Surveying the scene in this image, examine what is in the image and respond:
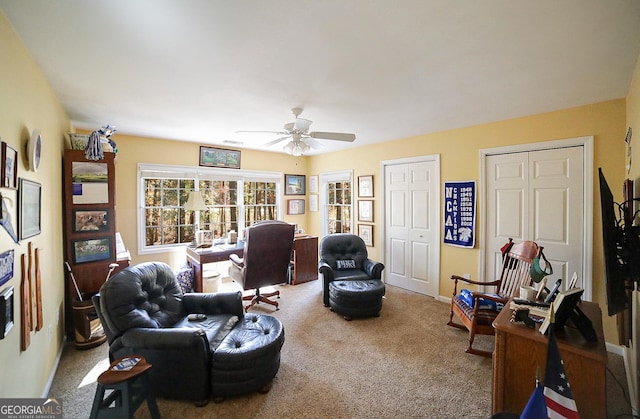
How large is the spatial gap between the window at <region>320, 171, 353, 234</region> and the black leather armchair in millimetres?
1112

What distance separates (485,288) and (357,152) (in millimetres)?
2955

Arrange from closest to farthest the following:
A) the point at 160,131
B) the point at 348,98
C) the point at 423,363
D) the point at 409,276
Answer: the point at 423,363
the point at 348,98
the point at 160,131
the point at 409,276

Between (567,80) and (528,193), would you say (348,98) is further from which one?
(528,193)

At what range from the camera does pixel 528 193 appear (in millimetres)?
3182

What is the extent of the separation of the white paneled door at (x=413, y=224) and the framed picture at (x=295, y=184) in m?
2.05

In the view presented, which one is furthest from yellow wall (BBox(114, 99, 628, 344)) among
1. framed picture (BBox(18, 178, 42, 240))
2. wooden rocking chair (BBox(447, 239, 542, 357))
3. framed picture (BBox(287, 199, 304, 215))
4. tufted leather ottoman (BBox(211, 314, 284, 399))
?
tufted leather ottoman (BBox(211, 314, 284, 399))

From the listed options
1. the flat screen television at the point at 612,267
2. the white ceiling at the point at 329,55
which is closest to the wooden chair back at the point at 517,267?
the flat screen television at the point at 612,267

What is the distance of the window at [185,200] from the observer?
426 centimetres

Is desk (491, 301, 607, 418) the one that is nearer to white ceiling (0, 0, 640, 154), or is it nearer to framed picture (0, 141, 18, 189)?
white ceiling (0, 0, 640, 154)

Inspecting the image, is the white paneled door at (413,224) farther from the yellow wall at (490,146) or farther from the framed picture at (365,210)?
the framed picture at (365,210)

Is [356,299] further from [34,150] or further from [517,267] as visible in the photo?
[34,150]

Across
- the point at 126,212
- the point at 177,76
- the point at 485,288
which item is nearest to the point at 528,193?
the point at 485,288

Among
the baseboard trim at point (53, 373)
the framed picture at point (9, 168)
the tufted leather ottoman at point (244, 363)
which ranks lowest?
the baseboard trim at point (53, 373)

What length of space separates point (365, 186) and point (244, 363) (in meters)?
3.57
